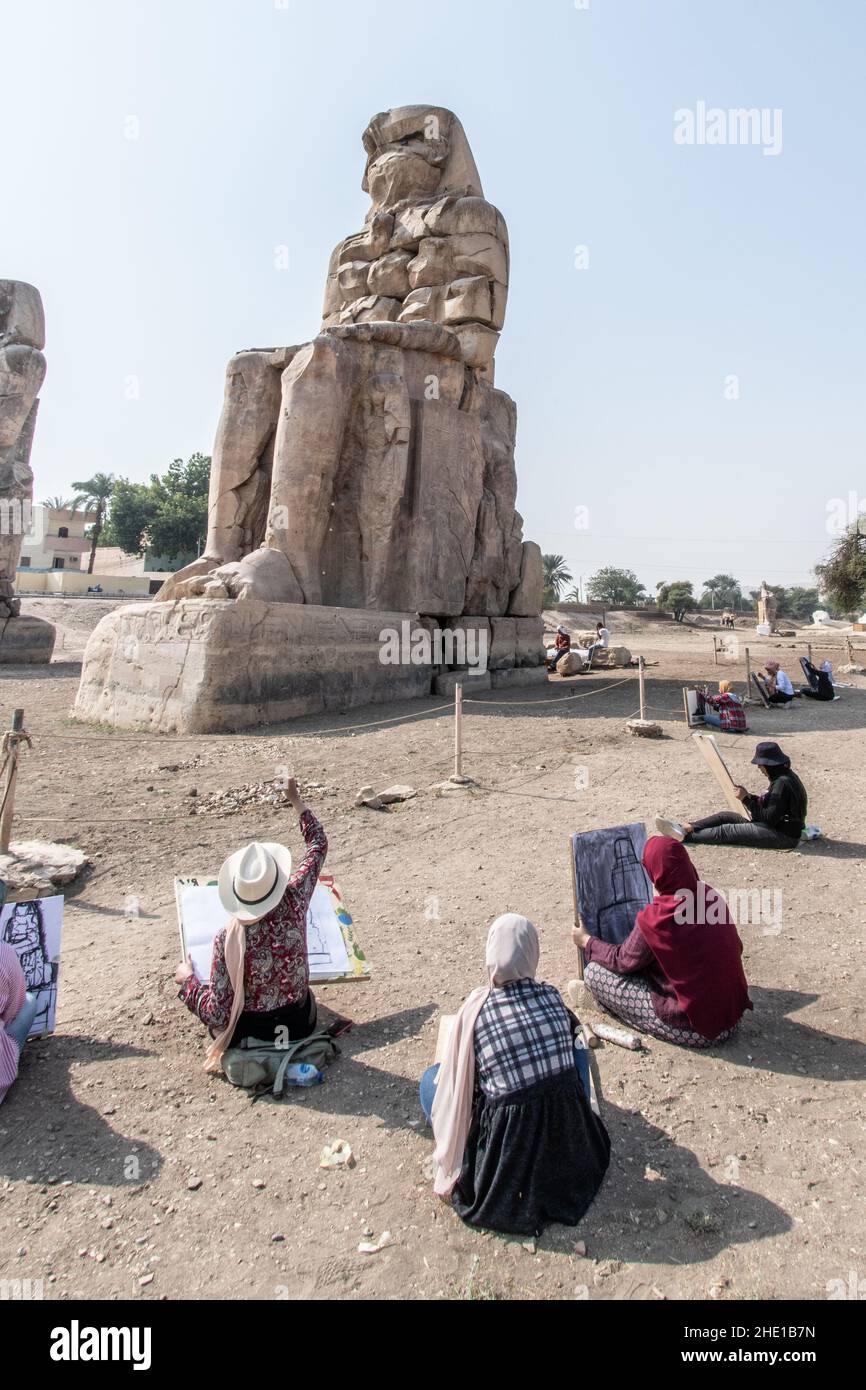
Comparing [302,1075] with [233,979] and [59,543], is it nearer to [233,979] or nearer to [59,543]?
[233,979]

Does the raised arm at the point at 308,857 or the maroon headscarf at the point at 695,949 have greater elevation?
the raised arm at the point at 308,857

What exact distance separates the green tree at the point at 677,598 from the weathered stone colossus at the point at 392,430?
91.8ft

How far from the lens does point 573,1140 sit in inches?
80.7

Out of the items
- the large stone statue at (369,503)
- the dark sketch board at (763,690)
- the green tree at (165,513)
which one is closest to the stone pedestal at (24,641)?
the large stone statue at (369,503)

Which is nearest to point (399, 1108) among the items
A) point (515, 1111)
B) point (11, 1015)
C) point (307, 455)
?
point (515, 1111)

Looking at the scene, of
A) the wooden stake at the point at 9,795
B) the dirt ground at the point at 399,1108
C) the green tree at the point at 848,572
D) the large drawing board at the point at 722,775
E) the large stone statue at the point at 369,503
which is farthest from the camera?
the green tree at the point at 848,572

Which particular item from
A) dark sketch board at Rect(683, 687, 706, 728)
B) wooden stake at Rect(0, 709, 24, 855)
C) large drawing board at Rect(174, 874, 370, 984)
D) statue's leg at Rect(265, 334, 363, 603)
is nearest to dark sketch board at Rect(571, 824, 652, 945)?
large drawing board at Rect(174, 874, 370, 984)

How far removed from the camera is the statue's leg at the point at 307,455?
8297 millimetres

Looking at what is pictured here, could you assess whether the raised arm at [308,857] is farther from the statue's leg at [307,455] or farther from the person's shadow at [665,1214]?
the statue's leg at [307,455]

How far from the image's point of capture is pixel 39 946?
2764mm

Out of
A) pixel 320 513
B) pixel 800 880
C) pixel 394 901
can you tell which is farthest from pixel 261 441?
pixel 800 880

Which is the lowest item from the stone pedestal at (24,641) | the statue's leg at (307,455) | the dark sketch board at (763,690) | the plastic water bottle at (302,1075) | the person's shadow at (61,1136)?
the person's shadow at (61,1136)

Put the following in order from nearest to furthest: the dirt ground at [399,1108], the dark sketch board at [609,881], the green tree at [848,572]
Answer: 1. the dirt ground at [399,1108]
2. the dark sketch board at [609,881]
3. the green tree at [848,572]

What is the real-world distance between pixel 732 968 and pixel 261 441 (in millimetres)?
7902
